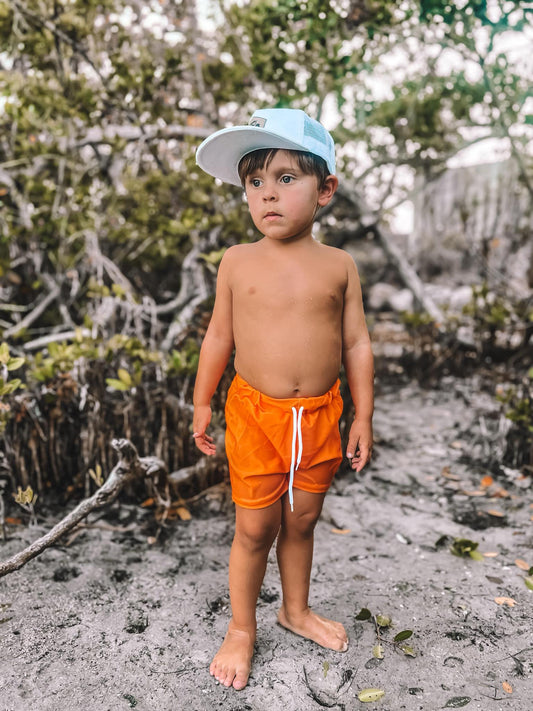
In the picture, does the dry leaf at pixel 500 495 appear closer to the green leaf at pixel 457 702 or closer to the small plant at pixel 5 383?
the green leaf at pixel 457 702

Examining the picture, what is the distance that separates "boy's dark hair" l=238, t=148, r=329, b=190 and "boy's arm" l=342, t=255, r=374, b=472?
0.28 m

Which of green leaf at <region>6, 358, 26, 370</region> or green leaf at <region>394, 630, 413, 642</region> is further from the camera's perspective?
green leaf at <region>6, 358, 26, 370</region>

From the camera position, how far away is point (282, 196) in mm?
1577

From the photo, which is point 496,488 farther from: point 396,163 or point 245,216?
point 396,163

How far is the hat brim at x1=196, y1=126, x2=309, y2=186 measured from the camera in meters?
1.54

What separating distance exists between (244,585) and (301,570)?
0.21 metres

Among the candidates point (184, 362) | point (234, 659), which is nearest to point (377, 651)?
point (234, 659)

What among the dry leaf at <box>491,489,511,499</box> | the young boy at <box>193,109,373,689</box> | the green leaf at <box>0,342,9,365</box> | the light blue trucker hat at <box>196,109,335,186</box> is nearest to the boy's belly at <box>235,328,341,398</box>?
the young boy at <box>193,109,373,689</box>

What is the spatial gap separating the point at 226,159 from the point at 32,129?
10.1 feet

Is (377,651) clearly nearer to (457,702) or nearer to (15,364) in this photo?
(457,702)

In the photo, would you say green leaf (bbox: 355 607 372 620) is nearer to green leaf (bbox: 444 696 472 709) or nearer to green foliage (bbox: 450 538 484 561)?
green leaf (bbox: 444 696 472 709)

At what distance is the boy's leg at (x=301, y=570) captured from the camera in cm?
177

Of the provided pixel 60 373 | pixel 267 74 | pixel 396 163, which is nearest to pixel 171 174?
pixel 267 74

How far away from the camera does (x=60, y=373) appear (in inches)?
112
